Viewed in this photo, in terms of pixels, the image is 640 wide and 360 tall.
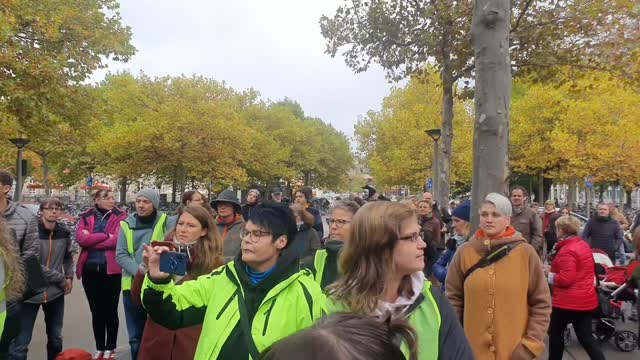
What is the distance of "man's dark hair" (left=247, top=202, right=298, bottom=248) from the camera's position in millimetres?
2982

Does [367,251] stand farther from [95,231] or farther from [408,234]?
[95,231]

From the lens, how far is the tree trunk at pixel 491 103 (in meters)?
5.81

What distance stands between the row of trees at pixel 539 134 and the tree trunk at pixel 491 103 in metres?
21.4

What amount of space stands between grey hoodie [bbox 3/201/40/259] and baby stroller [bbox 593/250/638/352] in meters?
6.34

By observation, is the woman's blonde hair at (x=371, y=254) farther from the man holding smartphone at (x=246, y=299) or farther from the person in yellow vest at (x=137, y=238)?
the person in yellow vest at (x=137, y=238)

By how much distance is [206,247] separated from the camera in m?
4.10

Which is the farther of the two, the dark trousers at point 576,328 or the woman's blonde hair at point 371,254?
the dark trousers at point 576,328

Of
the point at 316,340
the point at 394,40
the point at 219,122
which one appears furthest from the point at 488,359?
the point at 219,122

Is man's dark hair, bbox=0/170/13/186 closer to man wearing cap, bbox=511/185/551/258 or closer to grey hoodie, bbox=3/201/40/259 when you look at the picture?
grey hoodie, bbox=3/201/40/259

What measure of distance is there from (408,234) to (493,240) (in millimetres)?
1541

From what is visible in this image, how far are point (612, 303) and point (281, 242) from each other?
258 inches

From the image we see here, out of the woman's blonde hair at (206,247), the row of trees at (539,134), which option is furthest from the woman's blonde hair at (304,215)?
the row of trees at (539,134)

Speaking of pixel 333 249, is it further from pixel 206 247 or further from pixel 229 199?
pixel 229 199

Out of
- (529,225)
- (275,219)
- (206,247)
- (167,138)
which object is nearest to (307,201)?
(529,225)
